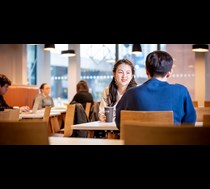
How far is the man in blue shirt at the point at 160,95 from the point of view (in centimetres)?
229

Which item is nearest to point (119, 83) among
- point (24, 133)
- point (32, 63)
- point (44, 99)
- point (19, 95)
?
point (24, 133)

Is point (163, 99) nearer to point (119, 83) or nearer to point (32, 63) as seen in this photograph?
point (119, 83)

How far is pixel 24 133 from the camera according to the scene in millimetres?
1179

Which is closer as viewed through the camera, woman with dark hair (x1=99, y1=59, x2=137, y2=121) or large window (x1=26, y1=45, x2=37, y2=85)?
woman with dark hair (x1=99, y1=59, x2=137, y2=121)

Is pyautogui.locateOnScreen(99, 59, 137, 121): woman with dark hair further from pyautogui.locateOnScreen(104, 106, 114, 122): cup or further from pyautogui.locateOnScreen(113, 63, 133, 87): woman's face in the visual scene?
pyautogui.locateOnScreen(104, 106, 114, 122): cup

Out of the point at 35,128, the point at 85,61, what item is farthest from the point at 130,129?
the point at 85,61

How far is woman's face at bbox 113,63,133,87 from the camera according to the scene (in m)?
3.64

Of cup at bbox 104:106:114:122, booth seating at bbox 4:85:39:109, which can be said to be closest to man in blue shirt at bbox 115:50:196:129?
cup at bbox 104:106:114:122

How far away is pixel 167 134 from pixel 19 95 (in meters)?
8.12

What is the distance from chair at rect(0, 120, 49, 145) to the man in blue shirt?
1.25m
